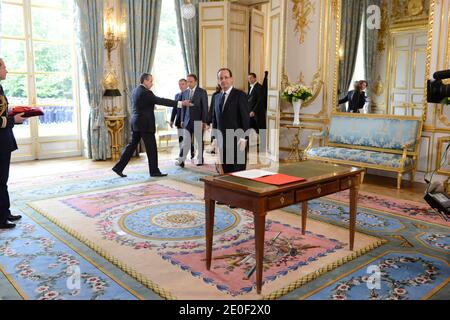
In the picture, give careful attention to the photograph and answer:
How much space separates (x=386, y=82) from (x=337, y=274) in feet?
14.7

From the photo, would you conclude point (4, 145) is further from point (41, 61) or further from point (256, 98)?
point (256, 98)

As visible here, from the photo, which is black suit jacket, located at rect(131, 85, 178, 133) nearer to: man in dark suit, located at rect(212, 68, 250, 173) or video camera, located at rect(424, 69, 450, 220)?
man in dark suit, located at rect(212, 68, 250, 173)

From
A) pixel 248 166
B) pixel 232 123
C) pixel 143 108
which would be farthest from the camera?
pixel 248 166

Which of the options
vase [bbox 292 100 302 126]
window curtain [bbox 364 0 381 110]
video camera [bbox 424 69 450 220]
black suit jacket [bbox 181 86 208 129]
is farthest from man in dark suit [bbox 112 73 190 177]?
video camera [bbox 424 69 450 220]

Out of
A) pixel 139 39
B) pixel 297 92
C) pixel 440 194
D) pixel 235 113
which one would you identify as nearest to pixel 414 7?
pixel 297 92

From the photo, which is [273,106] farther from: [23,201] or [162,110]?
[23,201]

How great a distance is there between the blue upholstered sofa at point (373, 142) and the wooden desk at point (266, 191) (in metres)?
2.82

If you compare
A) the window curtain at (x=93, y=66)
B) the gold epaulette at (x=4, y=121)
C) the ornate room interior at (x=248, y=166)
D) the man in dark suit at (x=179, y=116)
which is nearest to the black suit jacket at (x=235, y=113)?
the ornate room interior at (x=248, y=166)

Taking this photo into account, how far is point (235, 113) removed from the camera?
499 centimetres

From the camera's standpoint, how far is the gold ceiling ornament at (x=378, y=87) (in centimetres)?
681

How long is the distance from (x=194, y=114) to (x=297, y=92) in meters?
1.84

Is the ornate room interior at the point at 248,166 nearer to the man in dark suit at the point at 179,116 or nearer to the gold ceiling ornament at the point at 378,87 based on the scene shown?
the gold ceiling ornament at the point at 378,87

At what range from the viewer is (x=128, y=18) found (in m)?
8.24

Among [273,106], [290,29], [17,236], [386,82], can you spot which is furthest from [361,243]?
[290,29]
